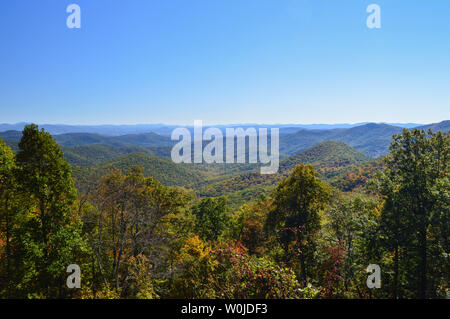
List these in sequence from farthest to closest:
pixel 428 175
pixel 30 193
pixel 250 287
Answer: pixel 428 175 < pixel 30 193 < pixel 250 287

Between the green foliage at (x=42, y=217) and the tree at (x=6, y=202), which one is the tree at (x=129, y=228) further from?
the tree at (x=6, y=202)

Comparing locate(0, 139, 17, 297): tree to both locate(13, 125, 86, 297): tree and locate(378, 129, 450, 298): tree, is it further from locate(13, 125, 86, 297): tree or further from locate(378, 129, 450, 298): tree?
locate(378, 129, 450, 298): tree

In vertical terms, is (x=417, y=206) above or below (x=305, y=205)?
above

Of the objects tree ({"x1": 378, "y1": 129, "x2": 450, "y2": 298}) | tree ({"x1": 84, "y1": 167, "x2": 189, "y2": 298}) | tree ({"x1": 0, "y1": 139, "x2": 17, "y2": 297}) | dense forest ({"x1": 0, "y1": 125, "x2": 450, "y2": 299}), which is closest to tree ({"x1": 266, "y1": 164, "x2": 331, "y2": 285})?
dense forest ({"x1": 0, "y1": 125, "x2": 450, "y2": 299})

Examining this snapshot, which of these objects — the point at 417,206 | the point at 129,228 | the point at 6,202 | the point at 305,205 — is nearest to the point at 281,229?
the point at 305,205

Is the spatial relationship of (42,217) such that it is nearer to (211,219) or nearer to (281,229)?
(281,229)

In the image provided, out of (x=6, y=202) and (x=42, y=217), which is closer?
(x=42, y=217)

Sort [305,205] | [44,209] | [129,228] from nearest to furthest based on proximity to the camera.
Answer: [44,209]
[129,228]
[305,205]
